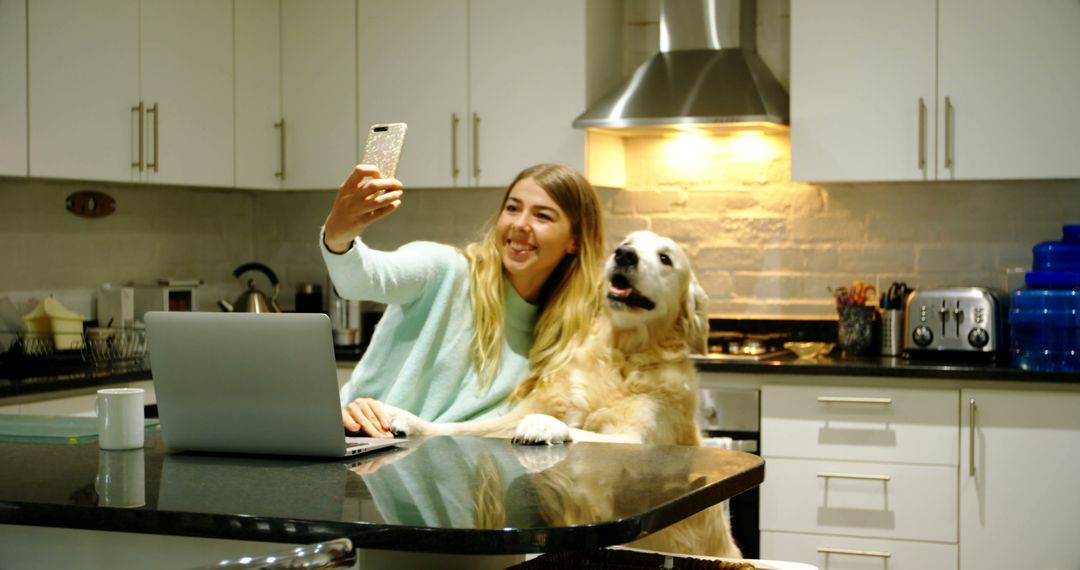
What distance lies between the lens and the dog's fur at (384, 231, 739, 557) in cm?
261

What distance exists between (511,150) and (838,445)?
4.95 ft

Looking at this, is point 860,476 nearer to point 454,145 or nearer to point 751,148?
point 751,148

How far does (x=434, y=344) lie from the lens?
2.87 meters

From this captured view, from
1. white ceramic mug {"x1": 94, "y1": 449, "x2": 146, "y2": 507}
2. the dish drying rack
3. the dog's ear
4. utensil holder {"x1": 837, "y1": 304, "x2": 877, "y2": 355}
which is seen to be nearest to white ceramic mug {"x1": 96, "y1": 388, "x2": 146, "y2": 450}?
white ceramic mug {"x1": 94, "y1": 449, "x2": 146, "y2": 507}

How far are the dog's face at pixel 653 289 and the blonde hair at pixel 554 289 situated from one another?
78mm

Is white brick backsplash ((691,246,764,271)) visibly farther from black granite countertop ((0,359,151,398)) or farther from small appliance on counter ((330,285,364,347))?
black granite countertop ((0,359,151,398))

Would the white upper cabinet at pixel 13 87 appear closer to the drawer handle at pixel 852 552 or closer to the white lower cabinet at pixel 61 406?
the white lower cabinet at pixel 61 406

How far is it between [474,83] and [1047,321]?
2059 millimetres

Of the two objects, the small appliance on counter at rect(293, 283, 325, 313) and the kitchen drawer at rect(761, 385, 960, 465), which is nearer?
the kitchen drawer at rect(761, 385, 960, 465)

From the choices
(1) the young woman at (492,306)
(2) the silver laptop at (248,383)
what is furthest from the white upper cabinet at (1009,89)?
Answer: (2) the silver laptop at (248,383)

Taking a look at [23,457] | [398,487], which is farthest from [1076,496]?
[23,457]

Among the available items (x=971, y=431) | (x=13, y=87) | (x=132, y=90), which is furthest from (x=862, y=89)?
(x=13, y=87)

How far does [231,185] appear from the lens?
14.8ft

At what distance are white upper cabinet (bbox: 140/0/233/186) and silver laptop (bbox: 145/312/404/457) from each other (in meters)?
2.37
